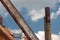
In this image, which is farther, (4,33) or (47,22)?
(4,33)

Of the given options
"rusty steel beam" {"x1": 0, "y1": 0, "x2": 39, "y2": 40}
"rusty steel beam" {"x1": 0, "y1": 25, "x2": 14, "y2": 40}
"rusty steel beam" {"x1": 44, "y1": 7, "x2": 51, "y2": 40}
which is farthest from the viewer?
"rusty steel beam" {"x1": 0, "y1": 25, "x2": 14, "y2": 40}

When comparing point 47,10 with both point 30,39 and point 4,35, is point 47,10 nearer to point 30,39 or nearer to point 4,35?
point 30,39

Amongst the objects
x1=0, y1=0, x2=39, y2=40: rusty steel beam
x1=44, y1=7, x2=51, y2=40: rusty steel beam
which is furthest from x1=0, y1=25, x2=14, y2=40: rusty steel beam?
x1=0, y1=0, x2=39, y2=40: rusty steel beam

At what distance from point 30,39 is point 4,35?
727 cm

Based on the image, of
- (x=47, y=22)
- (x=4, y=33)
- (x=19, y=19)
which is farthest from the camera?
(x=4, y=33)

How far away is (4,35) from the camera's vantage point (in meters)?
15.7

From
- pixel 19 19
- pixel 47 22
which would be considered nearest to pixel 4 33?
pixel 47 22

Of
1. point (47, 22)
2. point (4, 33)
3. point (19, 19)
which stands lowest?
point (19, 19)

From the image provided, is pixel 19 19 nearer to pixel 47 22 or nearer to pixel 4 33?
pixel 47 22

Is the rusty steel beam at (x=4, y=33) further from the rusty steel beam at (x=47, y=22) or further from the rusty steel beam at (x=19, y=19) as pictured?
the rusty steel beam at (x=19, y=19)

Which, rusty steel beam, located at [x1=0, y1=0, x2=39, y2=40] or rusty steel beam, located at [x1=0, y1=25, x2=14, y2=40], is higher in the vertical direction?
rusty steel beam, located at [x1=0, y1=25, x2=14, y2=40]

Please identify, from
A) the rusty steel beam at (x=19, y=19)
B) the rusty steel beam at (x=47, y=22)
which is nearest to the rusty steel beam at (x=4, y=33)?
the rusty steel beam at (x=47, y=22)

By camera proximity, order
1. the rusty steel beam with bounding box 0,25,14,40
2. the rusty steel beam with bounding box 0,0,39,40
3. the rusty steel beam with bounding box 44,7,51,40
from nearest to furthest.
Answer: the rusty steel beam with bounding box 0,0,39,40 < the rusty steel beam with bounding box 44,7,51,40 < the rusty steel beam with bounding box 0,25,14,40

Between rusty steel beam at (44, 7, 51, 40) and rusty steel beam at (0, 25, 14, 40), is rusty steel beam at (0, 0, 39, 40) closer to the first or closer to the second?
rusty steel beam at (44, 7, 51, 40)
